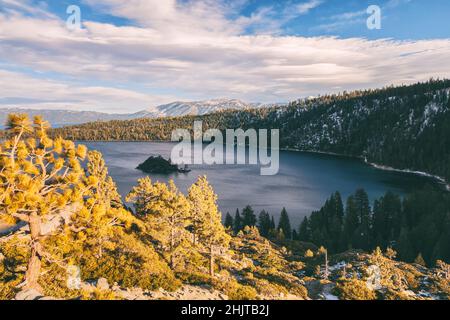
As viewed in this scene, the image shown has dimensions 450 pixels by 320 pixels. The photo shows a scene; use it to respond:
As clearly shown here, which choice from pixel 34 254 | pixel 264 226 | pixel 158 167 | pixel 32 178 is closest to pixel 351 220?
pixel 264 226

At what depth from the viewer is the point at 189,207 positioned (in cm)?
3512

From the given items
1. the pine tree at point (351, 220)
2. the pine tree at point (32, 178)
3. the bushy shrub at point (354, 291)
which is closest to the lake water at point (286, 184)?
the pine tree at point (351, 220)

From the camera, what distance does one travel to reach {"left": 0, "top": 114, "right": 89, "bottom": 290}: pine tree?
1552 cm

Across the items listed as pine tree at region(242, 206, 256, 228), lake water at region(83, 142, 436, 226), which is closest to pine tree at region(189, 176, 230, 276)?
pine tree at region(242, 206, 256, 228)

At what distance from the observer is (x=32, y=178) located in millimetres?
16750

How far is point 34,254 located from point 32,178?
→ 13.3 feet

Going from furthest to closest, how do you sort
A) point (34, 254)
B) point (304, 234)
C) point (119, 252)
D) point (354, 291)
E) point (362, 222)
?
point (362, 222) < point (304, 234) < point (354, 291) < point (119, 252) < point (34, 254)

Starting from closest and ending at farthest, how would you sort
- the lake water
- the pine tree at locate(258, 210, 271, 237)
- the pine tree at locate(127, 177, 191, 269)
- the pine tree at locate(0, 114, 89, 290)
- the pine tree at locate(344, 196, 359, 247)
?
the pine tree at locate(0, 114, 89, 290) → the pine tree at locate(127, 177, 191, 269) → the pine tree at locate(344, 196, 359, 247) → the pine tree at locate(258, 210, 271, 237) → the lake water

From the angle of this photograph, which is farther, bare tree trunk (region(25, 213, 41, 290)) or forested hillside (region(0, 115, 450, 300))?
bare tree trunk (region(25, 213, 41, 290))

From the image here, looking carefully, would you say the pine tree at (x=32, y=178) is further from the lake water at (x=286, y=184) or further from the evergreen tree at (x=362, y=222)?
the lake water at (x=286, y=184)

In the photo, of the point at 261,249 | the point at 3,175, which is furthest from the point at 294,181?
the point at 3,175

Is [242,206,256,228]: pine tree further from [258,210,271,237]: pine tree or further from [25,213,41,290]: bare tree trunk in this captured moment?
[25,213,41,290]: bare tree trunk

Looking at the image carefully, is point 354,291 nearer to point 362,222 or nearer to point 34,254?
point 34,254

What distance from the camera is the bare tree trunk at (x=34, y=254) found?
1696 cm
